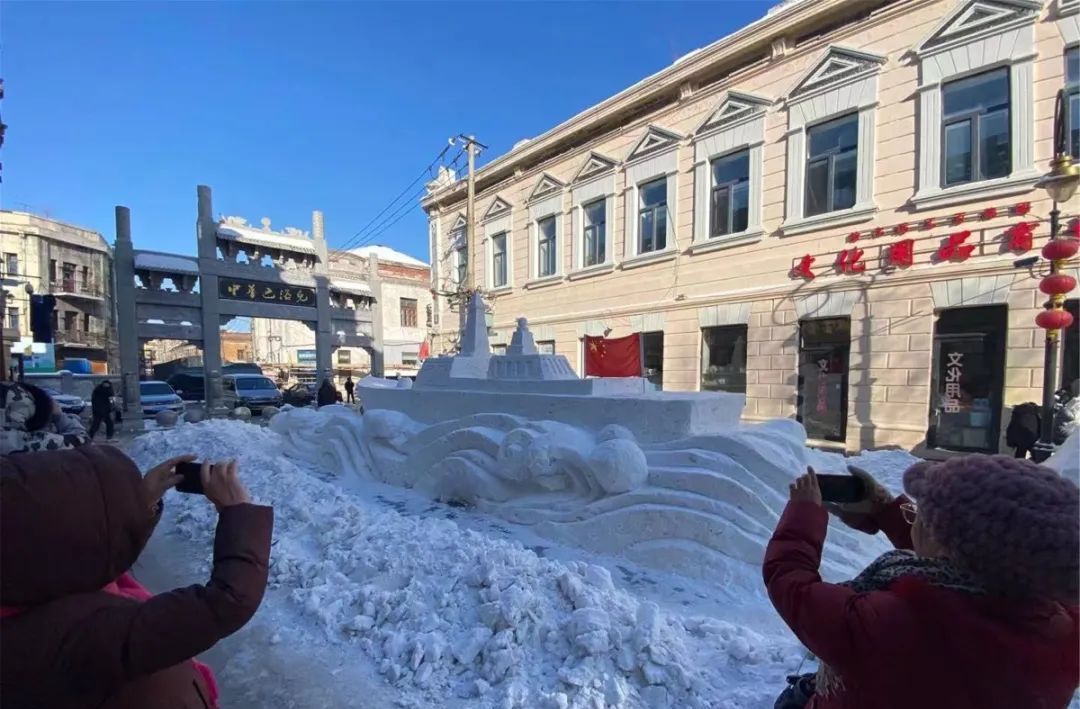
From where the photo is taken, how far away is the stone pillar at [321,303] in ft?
53.6

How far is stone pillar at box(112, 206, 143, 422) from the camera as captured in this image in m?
12.9

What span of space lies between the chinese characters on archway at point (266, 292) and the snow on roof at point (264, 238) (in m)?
1.35

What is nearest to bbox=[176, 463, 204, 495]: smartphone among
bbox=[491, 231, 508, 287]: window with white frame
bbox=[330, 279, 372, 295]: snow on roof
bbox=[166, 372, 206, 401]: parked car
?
bbox=[491, 231, 508, 287]: window with white frame

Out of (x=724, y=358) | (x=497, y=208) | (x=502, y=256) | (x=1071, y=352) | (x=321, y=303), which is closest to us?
(x=1071, y=352)

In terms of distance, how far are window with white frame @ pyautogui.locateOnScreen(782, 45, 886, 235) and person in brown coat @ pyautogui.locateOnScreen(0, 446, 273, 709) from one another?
10.0 m

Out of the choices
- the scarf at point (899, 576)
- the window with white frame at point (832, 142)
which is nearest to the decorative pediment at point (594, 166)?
the window with white frame at point (832, 142)

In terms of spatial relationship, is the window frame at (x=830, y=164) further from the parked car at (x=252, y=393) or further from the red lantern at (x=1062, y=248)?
the parked car at (x=252, y=393)

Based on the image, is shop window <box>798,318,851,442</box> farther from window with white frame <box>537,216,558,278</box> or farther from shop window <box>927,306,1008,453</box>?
window with white frame <box>537,216,558,278</box>

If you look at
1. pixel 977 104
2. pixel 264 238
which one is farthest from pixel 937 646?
pixel 264 238

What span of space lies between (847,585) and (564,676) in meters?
1.67

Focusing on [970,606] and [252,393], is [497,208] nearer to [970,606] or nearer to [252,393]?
[252,393]

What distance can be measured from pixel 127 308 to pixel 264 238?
13.9ft

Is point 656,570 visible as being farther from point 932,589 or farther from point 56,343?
point 56,343

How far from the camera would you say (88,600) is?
3.54 ft
